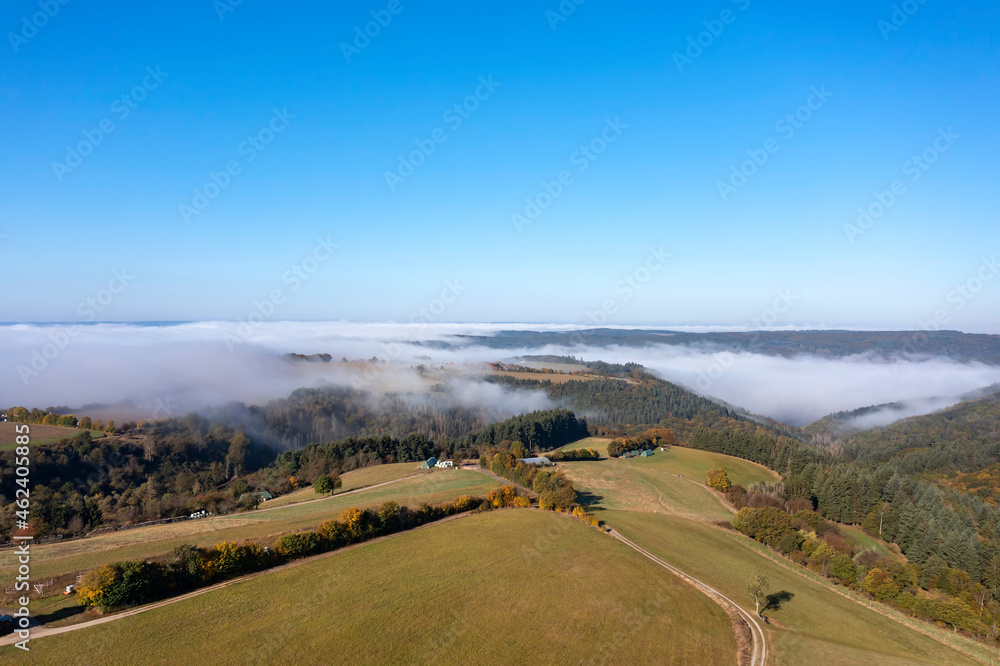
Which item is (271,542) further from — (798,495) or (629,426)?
(629,426)

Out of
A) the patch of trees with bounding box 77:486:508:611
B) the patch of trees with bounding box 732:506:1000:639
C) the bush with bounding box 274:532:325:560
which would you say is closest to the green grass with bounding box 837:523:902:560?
the patch of trees with bounding box 732:506:1000:639

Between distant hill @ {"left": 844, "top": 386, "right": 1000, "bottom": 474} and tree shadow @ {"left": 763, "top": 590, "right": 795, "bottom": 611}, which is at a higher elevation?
tree shadow @ {"left": 763, "top": 590, "right": 795, "bottom": 611}

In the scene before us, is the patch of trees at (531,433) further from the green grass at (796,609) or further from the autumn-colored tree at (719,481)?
the green grass at (796,609)

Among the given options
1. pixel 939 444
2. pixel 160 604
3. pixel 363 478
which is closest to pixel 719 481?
pixel 363 478

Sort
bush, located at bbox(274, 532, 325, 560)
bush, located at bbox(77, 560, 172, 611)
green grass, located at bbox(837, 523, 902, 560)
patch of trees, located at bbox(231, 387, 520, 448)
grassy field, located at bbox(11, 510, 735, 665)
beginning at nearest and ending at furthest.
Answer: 1. grassy field, located at bbox(11, 510, 735, 665)
2. bush, located at bbox(77, 560, 172, 611)
3. bush, located at bbox(274, 532, 325, 560)
4. green grass, located at bbox(837, 523, 902, 560)
5. patch of trees, located at bbox(231, 387, 520, 448)

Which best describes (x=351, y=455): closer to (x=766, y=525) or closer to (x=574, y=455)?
(x=574, y=455)

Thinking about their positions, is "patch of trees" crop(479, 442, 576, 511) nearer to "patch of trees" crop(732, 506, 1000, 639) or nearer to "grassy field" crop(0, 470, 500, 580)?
"grassy field" crop(0, 470, 500, 580)

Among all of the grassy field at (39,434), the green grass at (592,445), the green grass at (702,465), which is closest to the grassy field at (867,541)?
the green grass at (702,465)
